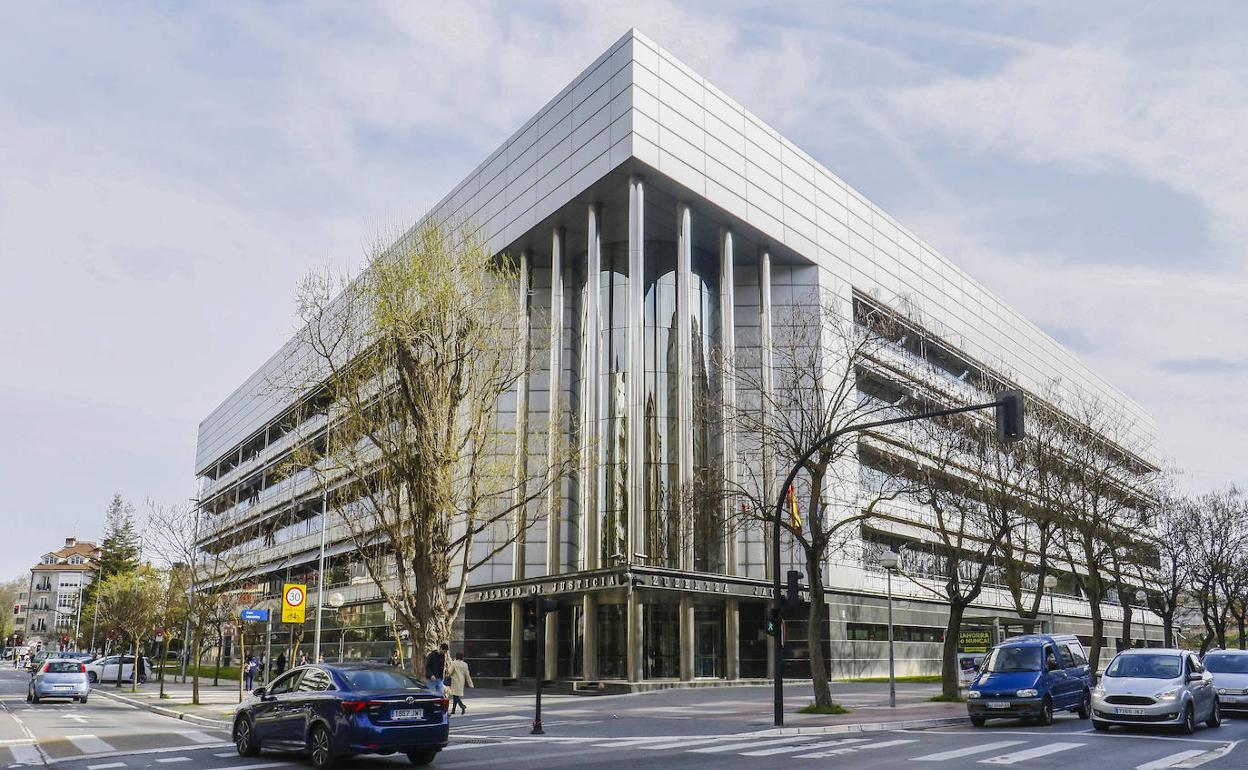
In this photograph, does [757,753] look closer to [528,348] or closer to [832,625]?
[528,348]

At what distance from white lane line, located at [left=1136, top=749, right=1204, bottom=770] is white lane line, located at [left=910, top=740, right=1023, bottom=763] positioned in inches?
95.9

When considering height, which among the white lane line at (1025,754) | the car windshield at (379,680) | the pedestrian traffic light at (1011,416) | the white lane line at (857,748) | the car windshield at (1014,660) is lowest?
the white lane line at (857,748)

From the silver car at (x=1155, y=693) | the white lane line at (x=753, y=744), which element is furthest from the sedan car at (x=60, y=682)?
the silver car at (x=1155, y=693)

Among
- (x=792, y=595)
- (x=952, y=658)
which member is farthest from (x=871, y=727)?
(x=952, y=658)

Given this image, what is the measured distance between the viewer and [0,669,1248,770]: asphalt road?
45.4 ft

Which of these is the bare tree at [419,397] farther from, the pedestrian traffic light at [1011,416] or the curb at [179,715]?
the pedestrian traffic light at [1011,416]

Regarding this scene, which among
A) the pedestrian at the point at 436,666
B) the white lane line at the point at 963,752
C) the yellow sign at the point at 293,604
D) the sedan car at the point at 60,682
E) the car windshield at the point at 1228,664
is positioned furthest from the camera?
the sedan car at the point at 60,682

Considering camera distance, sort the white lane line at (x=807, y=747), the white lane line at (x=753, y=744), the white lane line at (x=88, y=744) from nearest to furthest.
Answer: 1. the white lane line at (x=807, y=747)
2. the white lane line at (x=753, y=744)
3. the white lane line at (x=88, y=744)

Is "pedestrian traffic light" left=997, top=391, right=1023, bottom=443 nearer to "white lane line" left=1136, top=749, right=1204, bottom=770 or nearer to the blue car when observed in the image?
"white lane line" left=1136, top=749, right=1204, bottom=770

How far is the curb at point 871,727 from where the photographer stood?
774 inches

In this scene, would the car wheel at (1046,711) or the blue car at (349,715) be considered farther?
the car wheel at (1046,711)

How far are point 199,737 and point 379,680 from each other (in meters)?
8.57

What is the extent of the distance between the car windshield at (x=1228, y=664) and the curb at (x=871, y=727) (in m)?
6.72

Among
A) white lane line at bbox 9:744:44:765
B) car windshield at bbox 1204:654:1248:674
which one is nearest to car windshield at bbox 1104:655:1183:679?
car windshield at bbox 1204:654:1248:674
